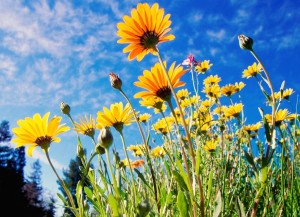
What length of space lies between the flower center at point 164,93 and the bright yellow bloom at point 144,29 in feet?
0.50

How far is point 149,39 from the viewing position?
1.16 meters

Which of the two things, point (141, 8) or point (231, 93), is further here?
point (231, 93)

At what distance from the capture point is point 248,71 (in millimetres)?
2945

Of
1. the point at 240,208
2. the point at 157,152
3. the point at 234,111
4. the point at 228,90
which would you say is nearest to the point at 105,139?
the point at 240,208

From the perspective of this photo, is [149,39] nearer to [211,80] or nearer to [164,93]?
[164,93]

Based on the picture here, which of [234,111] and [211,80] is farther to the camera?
[211,80]

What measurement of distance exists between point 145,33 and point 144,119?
72.3 inches

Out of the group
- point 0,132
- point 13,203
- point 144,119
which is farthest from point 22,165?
point 144,119

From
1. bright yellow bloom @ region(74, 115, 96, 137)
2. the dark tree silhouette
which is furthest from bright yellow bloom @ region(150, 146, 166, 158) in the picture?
the dark tree silhouette

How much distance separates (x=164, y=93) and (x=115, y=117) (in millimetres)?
382

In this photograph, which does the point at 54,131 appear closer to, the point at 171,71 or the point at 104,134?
the point at 104,134

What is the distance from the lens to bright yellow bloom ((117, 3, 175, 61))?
1123 mm

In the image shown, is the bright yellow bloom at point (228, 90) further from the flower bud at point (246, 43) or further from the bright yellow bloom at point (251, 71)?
the flower bud at point (246, 43)

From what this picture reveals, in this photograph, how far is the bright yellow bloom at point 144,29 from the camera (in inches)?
44.2
